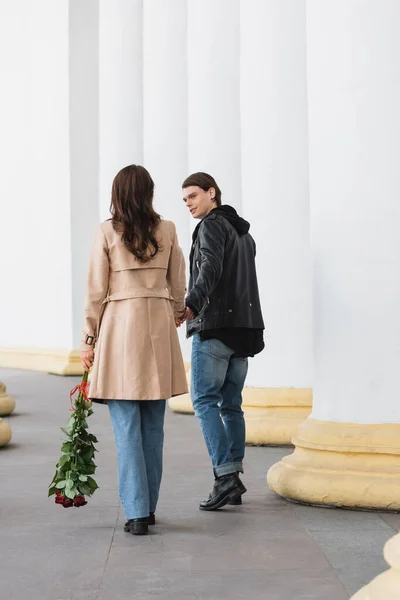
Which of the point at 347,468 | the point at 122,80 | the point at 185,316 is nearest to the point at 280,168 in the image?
the point at 185,316

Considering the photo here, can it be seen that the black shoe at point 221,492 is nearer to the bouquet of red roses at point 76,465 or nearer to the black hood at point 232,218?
the bouquet of red roses at point 76,465

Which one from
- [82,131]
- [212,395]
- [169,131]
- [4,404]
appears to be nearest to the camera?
[212,395]

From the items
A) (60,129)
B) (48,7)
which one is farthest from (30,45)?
(60,129)

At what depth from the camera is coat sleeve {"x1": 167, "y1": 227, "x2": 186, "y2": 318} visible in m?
7.73

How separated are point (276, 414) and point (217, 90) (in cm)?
513

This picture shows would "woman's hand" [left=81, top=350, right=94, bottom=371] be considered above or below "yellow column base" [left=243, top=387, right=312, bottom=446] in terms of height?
above

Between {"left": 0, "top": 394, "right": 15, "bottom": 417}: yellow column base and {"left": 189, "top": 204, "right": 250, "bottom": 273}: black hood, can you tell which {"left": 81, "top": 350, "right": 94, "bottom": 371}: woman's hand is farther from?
{"left": 0, "top": 394, "right": 15, "bottom": 417}: yellow column base

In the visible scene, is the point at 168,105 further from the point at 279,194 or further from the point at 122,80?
the point at 279,194

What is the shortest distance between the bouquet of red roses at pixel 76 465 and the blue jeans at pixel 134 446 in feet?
0.73

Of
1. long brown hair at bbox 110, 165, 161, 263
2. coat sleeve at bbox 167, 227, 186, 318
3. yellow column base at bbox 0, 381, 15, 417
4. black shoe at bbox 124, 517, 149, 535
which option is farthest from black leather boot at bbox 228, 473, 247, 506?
yellow column base at bbox 0, 381, 15, 417

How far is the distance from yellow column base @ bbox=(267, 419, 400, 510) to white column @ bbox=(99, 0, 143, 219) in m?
15.0

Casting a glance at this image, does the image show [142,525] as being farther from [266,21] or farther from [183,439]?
[266,21]

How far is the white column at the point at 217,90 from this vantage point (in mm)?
14664

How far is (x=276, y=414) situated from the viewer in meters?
12.0
